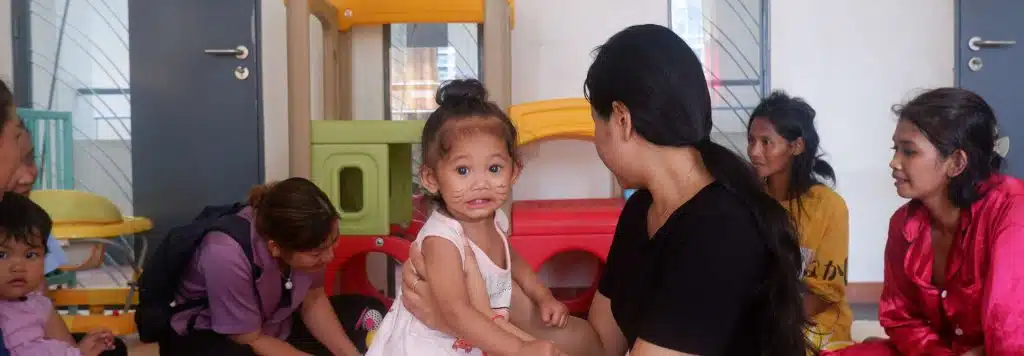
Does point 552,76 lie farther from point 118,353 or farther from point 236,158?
point 118,353

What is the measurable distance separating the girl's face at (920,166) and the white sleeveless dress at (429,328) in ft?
3.03

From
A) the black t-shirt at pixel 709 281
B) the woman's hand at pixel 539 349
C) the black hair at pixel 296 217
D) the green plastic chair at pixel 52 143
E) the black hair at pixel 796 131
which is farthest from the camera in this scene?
the green plastic chair at pixel 52 143

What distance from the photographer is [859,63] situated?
3.15 meters

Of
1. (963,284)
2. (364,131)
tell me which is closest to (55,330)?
(364,131)

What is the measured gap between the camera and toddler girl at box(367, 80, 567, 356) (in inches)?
53.4

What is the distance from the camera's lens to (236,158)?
10.8 feet

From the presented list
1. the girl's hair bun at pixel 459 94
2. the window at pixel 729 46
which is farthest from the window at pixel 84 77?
the window at pixel 729 46

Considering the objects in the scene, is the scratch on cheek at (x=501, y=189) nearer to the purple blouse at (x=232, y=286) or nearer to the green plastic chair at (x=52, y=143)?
the purple blouse at (x=232, y=286)

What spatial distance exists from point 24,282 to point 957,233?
6.89 feet

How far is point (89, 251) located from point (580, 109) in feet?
5.94

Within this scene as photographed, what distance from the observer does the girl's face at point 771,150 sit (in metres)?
2.23

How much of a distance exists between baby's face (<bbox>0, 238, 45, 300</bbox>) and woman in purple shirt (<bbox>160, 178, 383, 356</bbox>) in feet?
1.04

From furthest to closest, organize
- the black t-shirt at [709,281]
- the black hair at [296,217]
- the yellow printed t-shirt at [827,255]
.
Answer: the yellow printed t-shirt at [827,255] < the black hair at [296,217] < the black t-shirt at [709,281]

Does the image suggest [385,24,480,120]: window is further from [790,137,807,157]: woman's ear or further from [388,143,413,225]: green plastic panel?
[790,137,807,157]: woman's ear
